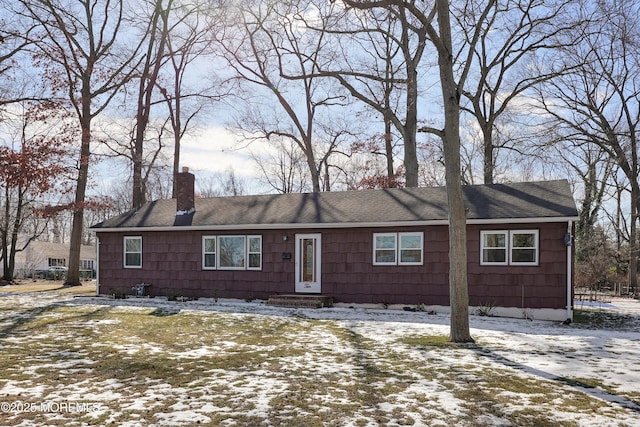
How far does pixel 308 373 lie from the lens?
6.80 metres

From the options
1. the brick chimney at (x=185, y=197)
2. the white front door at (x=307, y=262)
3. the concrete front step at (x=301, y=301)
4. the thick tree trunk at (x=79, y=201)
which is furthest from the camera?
the thick tree trunk at (x=79, y=201)

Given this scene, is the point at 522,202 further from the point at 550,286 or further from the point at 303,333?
the point at 303,333

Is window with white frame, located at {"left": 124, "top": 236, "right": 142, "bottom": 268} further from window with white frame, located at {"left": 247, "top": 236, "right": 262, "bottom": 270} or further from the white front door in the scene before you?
the white front door

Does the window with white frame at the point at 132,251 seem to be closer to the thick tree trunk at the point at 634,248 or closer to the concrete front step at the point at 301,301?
the concrete front step at the point at 301,301

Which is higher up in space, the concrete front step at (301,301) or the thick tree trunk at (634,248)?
the thick tree trunk at (634,248)

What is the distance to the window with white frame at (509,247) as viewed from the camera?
1334 centimetres

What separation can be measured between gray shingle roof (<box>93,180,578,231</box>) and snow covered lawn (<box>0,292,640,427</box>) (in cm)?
330

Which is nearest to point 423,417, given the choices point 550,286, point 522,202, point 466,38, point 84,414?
point 84,414

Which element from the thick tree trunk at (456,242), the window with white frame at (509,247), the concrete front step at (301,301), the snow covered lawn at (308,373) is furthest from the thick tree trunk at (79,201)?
the thick tree trunk at (456,242)

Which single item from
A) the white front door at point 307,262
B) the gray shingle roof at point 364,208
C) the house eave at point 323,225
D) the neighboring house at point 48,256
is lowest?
the neighboring house at point 48,256

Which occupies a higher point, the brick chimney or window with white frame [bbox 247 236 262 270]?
the brick chimney

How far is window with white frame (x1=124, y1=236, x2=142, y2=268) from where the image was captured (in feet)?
60.5

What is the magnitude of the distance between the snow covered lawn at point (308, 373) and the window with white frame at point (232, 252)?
15.7 feet

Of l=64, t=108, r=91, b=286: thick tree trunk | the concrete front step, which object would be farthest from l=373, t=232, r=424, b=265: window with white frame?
l=64, t=108, r=91, b=286: thick tree trunk
